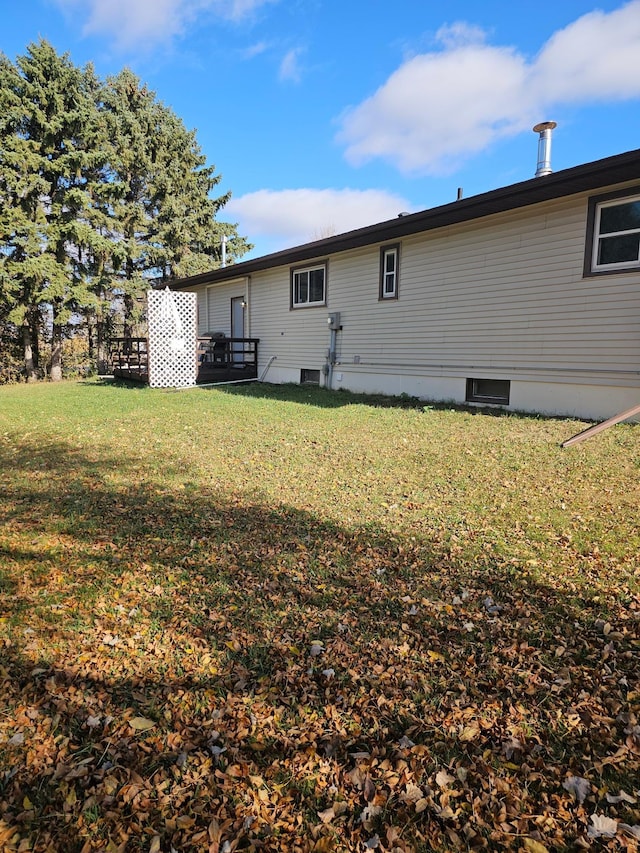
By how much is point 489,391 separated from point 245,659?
27.7 feet

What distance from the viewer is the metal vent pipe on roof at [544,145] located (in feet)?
31.6

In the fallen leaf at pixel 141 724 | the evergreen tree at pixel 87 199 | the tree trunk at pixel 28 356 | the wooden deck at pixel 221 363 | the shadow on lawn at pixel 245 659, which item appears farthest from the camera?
the tree trunk at pixel 28 356

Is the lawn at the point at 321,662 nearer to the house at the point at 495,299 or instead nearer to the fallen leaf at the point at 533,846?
the fallen leaf at the point at 533,846

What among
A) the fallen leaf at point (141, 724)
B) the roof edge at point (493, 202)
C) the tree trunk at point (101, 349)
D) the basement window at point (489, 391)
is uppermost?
the roof edge at point (493, 202)

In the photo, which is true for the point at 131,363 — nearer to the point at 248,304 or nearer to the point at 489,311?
the point at 248,304

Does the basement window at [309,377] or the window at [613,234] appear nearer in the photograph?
the window at [613,234]

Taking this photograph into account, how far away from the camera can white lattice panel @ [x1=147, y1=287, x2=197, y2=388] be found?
13383 mm

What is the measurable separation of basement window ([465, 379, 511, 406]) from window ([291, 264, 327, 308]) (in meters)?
5.14

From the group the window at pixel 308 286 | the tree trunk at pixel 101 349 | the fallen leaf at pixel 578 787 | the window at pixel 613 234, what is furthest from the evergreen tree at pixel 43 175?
the fallen leaf at pixel 578 787

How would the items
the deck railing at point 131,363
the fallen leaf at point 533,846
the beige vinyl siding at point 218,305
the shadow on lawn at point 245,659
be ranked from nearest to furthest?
1. the fallen leaf at point 533,846
2. the shadow on lawn at point 245,659
3. the deck railing at point 131,363
4. the beige vinyl siding at point 218,305

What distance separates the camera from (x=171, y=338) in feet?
44.9

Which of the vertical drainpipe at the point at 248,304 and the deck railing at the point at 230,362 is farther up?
the vertical drainpipe at the point at 248,304

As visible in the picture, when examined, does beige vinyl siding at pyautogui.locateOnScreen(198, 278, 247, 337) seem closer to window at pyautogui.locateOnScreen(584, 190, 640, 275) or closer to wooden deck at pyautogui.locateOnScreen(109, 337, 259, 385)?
wooden deck at pyautogui.locateOnScreen(109, 337, 259, 385)

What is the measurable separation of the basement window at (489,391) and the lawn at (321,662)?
450 cm
